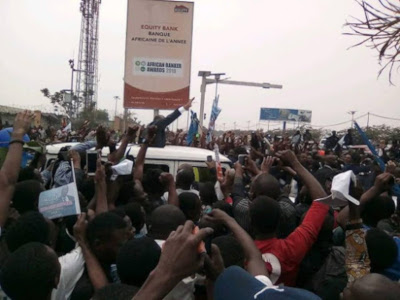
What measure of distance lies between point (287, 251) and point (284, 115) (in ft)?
219

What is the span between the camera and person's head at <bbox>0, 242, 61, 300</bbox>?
189 cm

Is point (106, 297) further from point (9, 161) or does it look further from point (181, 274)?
point (9, 161)

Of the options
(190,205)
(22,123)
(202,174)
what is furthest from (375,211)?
(202,174)

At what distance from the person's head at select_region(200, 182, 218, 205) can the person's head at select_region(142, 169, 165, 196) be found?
0.37 m

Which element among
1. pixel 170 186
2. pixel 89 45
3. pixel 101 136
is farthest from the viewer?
pixel 89 45

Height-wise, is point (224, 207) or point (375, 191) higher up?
point (375, 191)

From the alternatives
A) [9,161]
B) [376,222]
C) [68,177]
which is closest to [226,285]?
[9,161]

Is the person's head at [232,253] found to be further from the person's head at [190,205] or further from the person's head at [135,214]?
the person's head at [190,205]

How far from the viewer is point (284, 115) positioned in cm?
6794

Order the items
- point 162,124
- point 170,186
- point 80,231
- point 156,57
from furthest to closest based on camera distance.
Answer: point 156,57 < point 162,124 < point 170,186 < point 80,231

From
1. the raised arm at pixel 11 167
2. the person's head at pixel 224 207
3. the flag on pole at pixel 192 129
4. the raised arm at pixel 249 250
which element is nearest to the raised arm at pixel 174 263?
the raised arm at pixel 249 250

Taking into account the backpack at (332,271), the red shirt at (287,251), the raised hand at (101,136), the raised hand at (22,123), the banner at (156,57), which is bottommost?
the backpack at (332,271)

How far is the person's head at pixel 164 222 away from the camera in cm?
265

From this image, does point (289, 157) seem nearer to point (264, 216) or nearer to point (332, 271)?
point (264, 216)
